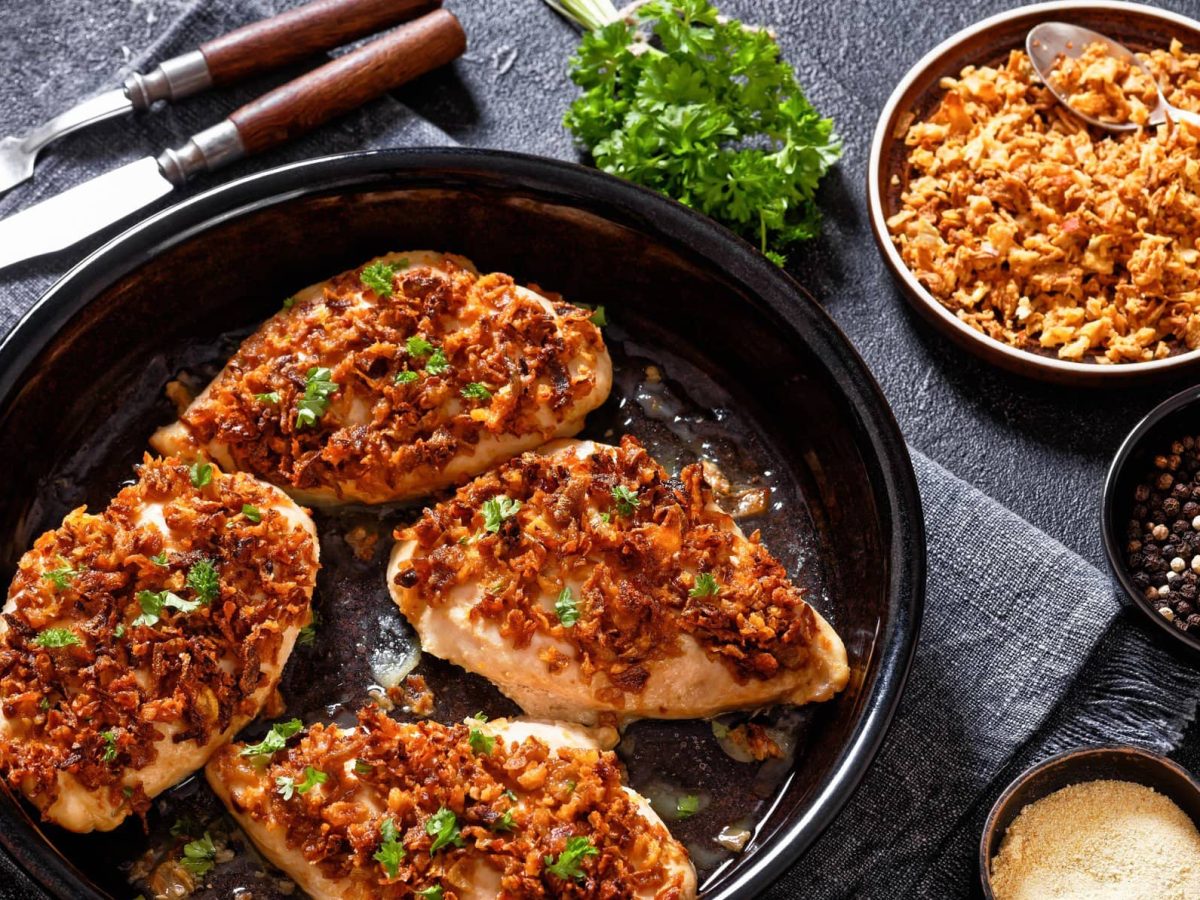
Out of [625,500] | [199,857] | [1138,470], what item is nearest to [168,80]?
[625,500]

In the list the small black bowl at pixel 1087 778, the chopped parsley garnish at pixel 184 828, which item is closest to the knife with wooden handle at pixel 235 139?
the chopped parsley garnish at pixel 184 828

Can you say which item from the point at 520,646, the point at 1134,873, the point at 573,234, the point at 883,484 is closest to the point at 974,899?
the point at 1134,873

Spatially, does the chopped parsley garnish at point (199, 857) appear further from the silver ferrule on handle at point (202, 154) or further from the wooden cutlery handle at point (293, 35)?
the wooden cutlery handle at point (293, 35)

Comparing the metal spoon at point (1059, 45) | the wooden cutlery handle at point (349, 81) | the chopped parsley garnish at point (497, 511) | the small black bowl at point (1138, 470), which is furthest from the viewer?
the metal spoon at point (1059, 45)

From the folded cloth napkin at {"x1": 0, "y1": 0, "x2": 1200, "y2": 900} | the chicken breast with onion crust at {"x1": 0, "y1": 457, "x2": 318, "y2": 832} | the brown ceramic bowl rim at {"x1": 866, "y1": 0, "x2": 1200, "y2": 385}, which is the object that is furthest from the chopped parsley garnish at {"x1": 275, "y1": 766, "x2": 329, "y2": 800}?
the brown ceramic bowl rim at {"x1": 866, "y1": 0, "x2": 1200, "y2": 385}

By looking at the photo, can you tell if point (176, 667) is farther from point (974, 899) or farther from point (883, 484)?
point (974, 899)

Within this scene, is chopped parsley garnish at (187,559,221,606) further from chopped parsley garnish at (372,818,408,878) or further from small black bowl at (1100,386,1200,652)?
small black bowl at (1100,386,1200,652)

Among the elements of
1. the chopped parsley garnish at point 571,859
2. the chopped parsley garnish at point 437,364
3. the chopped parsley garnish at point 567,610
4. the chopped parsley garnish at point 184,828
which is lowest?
the chopped parsley garnish at point 571,859
